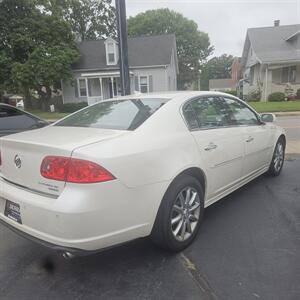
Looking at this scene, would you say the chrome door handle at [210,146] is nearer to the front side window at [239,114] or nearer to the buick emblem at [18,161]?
the front side window at [239,114]

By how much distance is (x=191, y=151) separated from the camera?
321cm

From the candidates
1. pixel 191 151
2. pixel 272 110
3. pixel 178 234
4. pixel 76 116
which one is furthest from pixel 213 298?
pixel 272 110

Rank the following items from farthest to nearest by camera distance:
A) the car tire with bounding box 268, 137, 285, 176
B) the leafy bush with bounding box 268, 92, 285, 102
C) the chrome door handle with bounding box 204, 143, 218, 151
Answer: the leafy bush with bounding box 268, 92, 285, 102 → the car tire with bounding box 268, 137, 285, 176 → the chrome door handle with bounding box 204, 143, 218, 151

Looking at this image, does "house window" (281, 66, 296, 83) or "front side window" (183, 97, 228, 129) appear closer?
"front side window" (183, 97, 228, 129)

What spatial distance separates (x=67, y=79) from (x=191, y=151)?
24.2 metres

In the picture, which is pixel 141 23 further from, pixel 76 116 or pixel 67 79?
pixel 76 116

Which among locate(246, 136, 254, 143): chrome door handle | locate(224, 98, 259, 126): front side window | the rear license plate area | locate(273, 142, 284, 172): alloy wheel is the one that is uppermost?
locate(224, 98, 259, 126): front side window

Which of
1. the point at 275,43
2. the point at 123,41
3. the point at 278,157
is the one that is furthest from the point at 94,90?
the point at 278,157

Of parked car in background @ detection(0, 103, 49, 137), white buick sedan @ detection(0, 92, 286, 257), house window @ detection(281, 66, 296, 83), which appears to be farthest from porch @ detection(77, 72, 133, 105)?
white buick sedan @ detection(0, 92, 286, 257)

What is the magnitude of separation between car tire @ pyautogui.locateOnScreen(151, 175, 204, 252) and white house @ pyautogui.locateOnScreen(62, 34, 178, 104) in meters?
24.0

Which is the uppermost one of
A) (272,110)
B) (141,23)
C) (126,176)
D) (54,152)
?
(141,23)

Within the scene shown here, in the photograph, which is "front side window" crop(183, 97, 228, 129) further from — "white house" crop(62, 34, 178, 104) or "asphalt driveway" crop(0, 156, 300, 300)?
"white house" crop(62, 34, 178, 104)

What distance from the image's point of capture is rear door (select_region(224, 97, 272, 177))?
427 centimetres

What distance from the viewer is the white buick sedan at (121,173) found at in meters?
2.44
